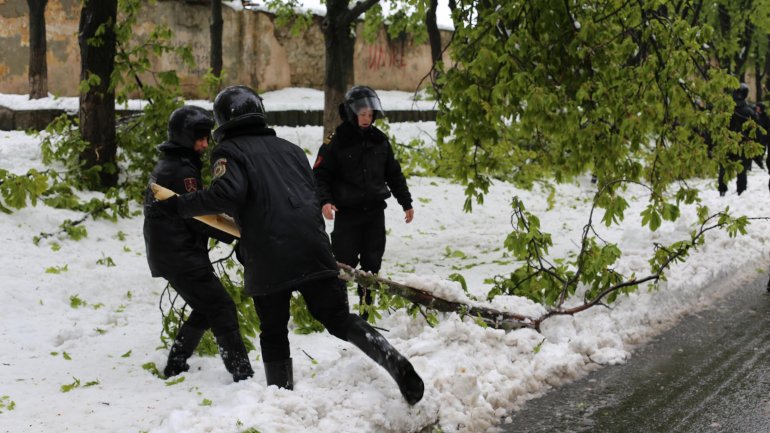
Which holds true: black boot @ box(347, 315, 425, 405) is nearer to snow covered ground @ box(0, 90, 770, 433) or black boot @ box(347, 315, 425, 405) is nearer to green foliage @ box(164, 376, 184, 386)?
snow covered ground @ box(0, 90, 770, 433)

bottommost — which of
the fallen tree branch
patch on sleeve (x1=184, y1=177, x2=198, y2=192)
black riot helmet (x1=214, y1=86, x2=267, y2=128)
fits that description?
the fallen tree branch

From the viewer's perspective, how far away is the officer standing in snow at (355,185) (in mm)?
6016

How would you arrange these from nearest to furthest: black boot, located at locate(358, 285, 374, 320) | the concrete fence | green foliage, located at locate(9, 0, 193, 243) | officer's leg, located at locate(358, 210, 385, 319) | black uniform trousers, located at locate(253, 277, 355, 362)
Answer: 1. black uniform trousers, located at locate(253, 277, 355, 362)
2. black boot, located at locate(358, 285, 374, 320)
3. officer's leg, located at locate(358, 210, 385, 319)
4. green foliage, located at locate(9, 0, 193, 243)
5. the concrete fence

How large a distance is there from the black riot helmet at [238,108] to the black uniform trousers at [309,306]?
3.04ft

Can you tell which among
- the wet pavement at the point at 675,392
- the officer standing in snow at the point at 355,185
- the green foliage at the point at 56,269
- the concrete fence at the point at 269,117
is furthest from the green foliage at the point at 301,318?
the concrete fence at the point at 269,117

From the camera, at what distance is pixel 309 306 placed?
405cm

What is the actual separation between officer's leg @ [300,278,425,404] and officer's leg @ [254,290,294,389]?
153 mm

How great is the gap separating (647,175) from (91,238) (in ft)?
18.8

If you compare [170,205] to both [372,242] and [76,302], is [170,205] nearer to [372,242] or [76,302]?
[372,242]

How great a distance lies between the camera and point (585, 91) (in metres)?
5.74

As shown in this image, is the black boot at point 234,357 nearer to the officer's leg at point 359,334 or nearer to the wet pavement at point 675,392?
the officer's leg at point 359,334

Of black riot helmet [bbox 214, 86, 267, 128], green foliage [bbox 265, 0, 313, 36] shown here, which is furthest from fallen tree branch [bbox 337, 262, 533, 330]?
green foliage [bbox 265, 0, 313, 36]

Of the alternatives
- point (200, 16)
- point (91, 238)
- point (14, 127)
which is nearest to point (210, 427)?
point (91, 238)

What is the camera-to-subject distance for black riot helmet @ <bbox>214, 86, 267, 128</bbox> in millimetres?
4062
